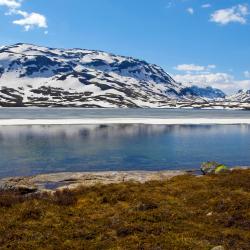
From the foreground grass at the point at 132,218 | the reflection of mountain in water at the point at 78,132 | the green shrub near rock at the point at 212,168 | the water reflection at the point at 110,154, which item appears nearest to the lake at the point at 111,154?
the water reflection at the point at 110,154

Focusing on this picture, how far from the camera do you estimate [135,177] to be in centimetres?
4206

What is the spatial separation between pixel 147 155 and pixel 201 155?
8768mm

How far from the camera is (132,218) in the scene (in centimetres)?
2255

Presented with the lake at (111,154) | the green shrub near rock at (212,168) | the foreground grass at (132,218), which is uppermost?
the foreground grass at (132,218)

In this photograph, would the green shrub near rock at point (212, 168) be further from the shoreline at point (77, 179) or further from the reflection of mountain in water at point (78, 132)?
the reflection of mountain in water at point (78, 132)

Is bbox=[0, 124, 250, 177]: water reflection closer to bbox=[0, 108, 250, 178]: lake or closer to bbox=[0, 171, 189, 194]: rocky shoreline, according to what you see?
bbox=[0, 108, 250, 178]: lake

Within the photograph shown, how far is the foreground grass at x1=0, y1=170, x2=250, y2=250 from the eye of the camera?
1902cm

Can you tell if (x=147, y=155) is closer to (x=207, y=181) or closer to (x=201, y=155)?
(x=201, y=155)

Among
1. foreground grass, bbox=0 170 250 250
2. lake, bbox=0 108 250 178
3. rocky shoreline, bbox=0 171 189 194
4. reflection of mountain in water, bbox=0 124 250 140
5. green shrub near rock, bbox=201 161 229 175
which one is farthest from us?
reflection of mountain in water, bbox=0 124 250 140

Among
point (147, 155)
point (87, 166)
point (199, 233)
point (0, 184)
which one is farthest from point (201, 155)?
point (199, 233)

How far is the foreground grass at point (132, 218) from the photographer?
1902 centimetres

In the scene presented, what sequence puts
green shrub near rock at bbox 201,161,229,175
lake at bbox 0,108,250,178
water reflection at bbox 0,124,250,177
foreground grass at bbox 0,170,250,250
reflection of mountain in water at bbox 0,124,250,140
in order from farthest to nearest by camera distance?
reflection of mountain in water at bbox 0,124,250,140, water reflection at bbox 0,124,250,177, lake at bbox 0,108,250,178, green shrub near rock at bbox 201,161,229,175, foreground grass at bbox 0,170,250,250

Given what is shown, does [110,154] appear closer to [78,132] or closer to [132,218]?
[132,218]

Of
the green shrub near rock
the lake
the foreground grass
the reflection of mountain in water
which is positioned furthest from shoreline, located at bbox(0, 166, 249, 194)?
the reflection of mountain in water
